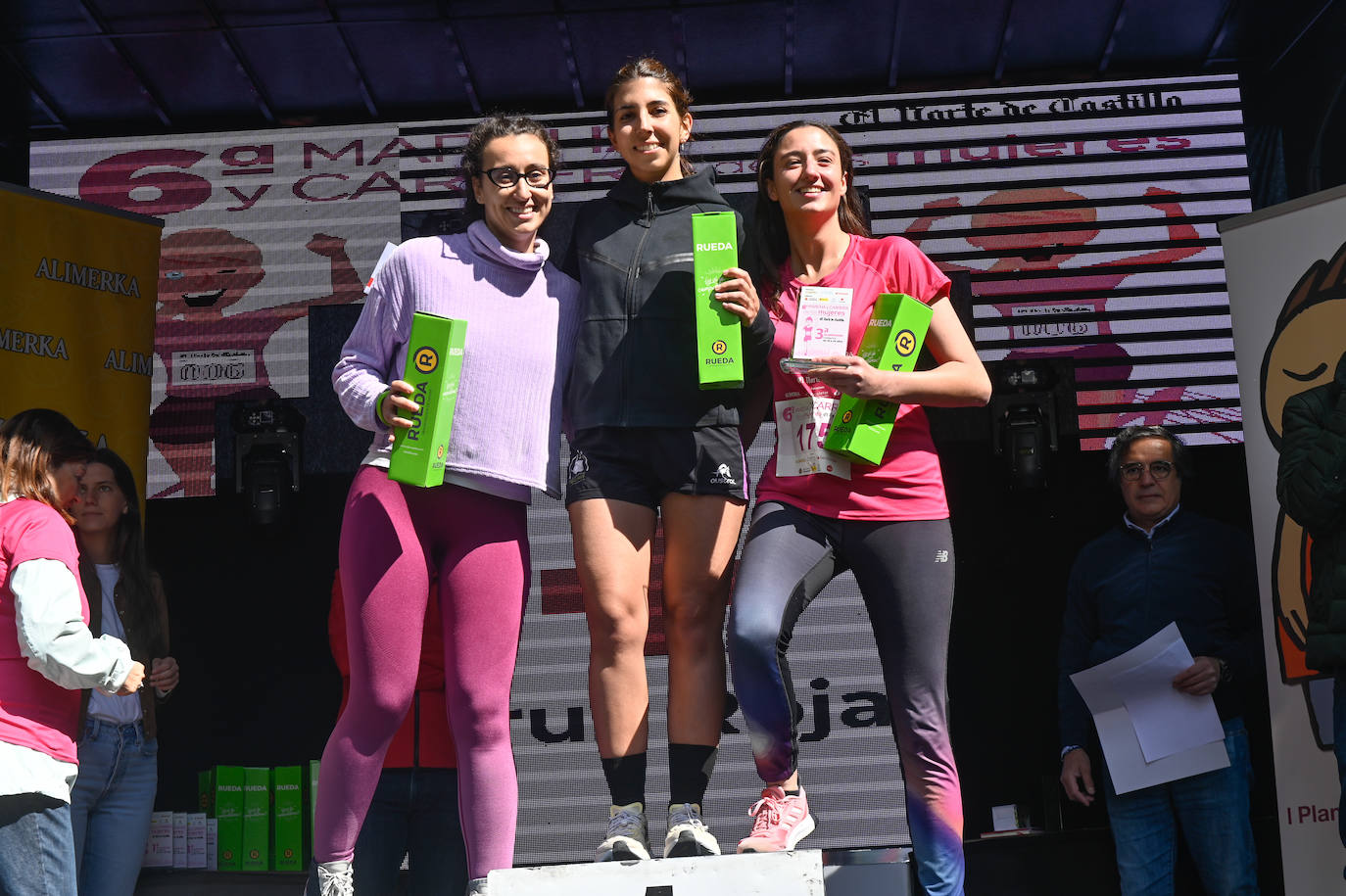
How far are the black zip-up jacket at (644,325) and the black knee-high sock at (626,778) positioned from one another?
0.68 metres

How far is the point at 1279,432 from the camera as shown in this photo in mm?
3787

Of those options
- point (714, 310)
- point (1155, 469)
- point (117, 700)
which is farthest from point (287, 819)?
point (1155, 469)

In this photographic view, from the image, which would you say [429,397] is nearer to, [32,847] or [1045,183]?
[32,847]

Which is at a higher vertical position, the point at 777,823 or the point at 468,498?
the point at 468,498

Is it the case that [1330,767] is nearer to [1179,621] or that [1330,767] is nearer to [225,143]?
[1179,621]

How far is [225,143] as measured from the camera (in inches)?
203

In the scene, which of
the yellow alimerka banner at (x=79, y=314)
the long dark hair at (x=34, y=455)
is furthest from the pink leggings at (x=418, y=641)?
the yellow alimerka banner at (x=79, y=314)

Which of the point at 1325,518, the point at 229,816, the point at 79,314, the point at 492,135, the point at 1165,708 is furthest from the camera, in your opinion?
the point at 79,314

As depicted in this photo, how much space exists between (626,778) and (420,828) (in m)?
0.69

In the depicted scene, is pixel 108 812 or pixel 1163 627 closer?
pixel 108 812

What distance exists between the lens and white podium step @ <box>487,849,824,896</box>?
2.20 meters

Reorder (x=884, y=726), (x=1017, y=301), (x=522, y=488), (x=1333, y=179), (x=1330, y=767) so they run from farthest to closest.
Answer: (x=1017, y=301)
(x=1333, y=179)
(x=884, y=726)
(x=1330, y=767)
(x=522, y=488)

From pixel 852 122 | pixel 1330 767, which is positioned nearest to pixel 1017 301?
pixel 852 122

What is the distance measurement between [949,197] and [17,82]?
12.0ft
